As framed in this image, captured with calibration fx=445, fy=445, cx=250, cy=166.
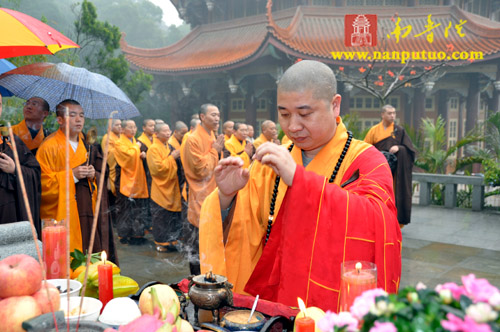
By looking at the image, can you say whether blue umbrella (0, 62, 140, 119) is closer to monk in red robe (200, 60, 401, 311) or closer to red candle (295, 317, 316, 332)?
monk in red robe (200, 60, 401, 311)

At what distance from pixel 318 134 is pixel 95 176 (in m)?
2.82

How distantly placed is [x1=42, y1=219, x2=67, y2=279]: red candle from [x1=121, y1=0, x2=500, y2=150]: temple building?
10499 millimetres

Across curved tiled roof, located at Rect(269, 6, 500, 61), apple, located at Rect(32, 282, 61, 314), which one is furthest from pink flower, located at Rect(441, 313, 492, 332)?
curved tiled roof, located at Rect(269, 6, 500, 61)

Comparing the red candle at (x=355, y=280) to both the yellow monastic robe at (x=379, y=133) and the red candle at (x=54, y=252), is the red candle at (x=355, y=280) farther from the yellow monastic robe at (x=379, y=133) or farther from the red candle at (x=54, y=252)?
the yellow monastic robe at (x=379, y=133)

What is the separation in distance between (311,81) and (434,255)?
4.83m

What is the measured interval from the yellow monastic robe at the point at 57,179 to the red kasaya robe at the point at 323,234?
226 centimetres

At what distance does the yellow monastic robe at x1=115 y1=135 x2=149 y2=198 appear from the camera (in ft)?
22.9

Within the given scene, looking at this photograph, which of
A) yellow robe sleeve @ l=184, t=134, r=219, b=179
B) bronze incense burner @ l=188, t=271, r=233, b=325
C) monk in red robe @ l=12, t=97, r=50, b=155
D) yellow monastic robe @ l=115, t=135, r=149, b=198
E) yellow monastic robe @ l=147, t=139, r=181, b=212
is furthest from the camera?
yellow monastic robe @ l=115, t=135, r=149, b=198

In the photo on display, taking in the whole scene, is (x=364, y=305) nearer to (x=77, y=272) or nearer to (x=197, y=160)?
(x=77, y=272)

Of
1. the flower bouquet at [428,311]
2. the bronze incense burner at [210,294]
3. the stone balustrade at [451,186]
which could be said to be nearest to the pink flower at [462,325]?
the flower bouquet at [428,311]

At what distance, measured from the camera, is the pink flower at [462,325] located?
0.58 m

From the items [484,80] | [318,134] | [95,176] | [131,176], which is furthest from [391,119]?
[484,80]

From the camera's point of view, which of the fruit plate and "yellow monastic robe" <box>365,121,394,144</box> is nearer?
the fruit plate

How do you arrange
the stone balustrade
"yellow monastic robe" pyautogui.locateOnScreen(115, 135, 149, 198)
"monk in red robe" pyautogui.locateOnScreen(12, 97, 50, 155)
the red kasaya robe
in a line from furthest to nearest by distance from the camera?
1. the stone balustrade
2. "yellow monastic robe" pyautogui.locateOnScreen(115, 135, 149, 198)
3. "monk in red robe" pyautogui.locateOnScreen(12, 97, 50, 155)
4. the red kasaya robe
